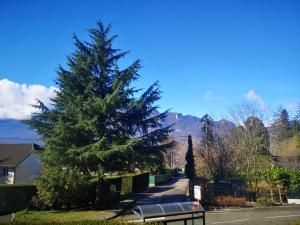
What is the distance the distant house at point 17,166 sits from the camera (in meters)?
52.5

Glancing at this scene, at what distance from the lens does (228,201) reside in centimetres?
3081

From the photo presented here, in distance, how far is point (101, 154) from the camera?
82.9 ft

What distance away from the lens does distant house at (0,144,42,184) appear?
52.5 meters

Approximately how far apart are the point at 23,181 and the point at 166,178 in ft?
86.3

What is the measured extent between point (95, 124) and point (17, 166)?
3175 cm

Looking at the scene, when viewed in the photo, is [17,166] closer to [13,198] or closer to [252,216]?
[13,198]

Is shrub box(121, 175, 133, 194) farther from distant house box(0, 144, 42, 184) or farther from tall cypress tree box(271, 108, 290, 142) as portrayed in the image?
tall cypress tree box(271, 108, 290, 142)

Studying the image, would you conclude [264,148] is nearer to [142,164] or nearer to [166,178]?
[166,178]

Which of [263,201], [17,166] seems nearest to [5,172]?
[17,166]

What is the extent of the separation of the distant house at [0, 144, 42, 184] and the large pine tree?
2598 centimetres

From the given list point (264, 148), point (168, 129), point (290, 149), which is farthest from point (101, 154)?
point (290, 149)

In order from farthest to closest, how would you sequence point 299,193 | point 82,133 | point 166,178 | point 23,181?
point 166,178
point 23,181
point 299,193
point 82,133

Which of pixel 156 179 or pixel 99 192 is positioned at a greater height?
pixel 156 179

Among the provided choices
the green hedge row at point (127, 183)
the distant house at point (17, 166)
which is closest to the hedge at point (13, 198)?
the green hedge row at point (127, 183)
